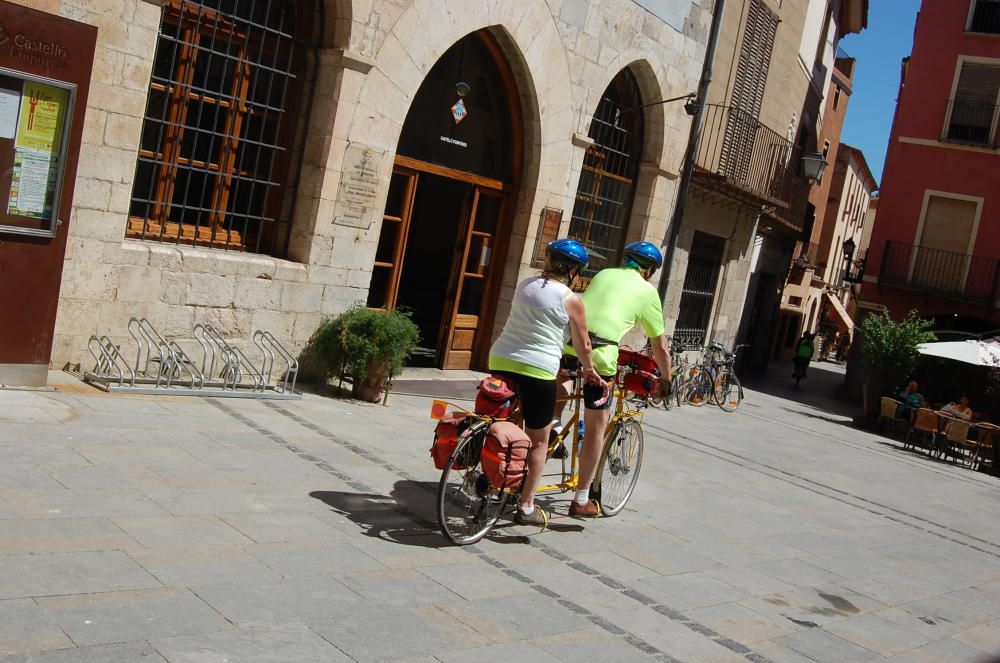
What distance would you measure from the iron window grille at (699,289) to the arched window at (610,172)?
2.82 metres

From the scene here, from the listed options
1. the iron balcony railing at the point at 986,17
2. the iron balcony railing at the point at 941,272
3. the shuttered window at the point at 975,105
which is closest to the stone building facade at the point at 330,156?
the iron balcony railing at the point at 941,272

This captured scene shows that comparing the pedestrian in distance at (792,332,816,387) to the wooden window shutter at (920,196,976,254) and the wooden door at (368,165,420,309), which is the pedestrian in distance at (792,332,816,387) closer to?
the wooden window shutter at (920,196,976,254)

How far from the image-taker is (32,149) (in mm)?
7207

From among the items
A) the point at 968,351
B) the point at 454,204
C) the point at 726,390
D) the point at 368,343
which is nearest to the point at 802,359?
the point at 968,351

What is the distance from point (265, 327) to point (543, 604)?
210 inches

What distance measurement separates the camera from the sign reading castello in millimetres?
6930

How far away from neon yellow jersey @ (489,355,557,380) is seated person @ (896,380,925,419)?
1491 cm

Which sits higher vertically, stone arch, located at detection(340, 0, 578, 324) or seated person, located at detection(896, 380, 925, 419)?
stone arch, located at detection(340, 0, 578, 324)

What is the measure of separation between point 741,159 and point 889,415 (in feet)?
17.8

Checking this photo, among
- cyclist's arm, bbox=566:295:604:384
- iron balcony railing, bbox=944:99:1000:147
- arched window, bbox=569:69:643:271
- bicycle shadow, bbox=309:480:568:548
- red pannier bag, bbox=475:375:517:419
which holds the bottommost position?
bicycle shadow, bbox=309:480:568:548

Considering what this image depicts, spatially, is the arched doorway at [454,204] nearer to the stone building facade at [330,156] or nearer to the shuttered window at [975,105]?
the stone building facade at [330,156]

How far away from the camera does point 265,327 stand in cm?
982

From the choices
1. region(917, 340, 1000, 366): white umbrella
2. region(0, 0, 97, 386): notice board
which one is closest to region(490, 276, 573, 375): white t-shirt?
region(0, 0, 97, 386): notice board

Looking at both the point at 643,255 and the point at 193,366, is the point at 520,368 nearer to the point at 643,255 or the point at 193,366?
the point at 643,255
